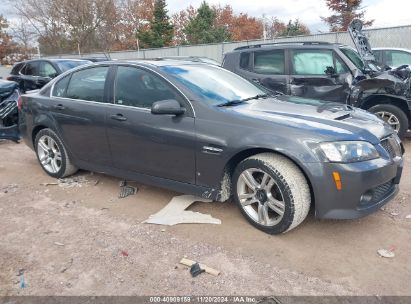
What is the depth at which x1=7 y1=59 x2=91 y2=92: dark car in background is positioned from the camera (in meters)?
10.2

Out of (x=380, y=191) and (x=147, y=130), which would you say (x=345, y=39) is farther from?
(x=147, y=130)

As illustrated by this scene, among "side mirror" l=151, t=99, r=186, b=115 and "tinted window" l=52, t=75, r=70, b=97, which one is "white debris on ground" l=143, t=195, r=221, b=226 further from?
"tinted window" l=52, t=75, r=70, b=97

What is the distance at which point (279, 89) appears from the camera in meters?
7.11

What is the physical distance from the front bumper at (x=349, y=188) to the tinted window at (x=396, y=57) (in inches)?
287

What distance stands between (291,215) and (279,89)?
431 cm

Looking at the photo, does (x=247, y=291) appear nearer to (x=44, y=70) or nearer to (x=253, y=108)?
(x=253, y=108)

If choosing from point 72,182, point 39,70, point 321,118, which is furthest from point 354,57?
point 39,70

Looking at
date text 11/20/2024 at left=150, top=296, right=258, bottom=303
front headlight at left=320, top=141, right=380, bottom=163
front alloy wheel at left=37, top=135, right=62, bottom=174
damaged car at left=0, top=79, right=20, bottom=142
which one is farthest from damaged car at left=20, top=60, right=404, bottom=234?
damaged car at left=0, top=79, right=20, bottom=142

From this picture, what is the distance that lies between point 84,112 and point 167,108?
A: 135 cm

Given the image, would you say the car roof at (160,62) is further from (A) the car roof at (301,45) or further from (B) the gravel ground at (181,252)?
(A) the car roof at (301,45)

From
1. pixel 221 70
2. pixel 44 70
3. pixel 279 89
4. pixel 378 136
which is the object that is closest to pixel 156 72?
pixel 221 70

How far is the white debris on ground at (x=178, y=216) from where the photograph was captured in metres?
3.74

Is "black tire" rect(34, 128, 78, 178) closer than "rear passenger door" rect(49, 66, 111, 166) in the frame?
No

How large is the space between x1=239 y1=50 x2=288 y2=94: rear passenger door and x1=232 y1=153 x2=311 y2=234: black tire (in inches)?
156
